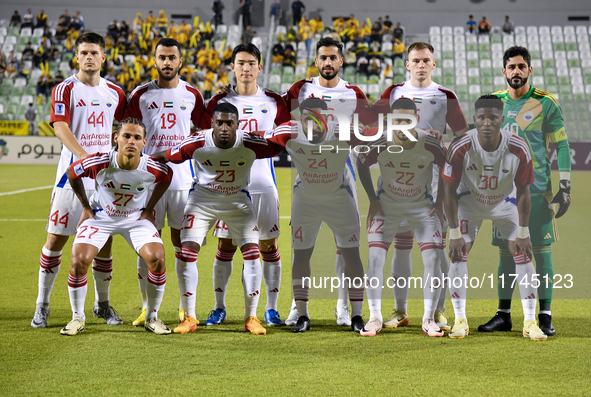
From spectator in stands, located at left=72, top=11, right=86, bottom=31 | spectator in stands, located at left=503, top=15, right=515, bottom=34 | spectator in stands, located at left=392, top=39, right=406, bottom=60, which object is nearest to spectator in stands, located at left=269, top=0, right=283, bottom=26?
spectator in stands, located at left=392, top=39, right=406, bottom=60

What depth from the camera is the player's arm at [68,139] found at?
14.7 ft

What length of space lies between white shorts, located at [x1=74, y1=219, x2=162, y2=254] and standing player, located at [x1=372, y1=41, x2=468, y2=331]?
1.88 m

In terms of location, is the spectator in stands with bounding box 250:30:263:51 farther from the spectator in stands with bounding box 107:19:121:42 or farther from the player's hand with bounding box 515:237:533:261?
the player's hand with bounding box 515:237:533:261

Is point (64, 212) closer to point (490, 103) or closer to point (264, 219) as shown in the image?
point (264, 219)

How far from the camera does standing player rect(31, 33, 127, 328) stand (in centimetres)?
460

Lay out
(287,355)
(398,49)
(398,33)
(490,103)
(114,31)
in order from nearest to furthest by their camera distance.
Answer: (287,355), (490,103), (398,49), (398,33), (114,31)

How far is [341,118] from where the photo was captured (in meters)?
4.56

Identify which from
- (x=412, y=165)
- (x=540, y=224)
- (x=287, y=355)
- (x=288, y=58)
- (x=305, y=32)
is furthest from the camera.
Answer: (x=305, y=32)

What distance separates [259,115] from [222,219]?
2.98ft

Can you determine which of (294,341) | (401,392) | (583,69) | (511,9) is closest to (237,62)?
(294,341)

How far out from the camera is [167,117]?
4.79 metres

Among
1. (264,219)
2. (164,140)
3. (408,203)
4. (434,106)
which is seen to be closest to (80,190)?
(164,140)

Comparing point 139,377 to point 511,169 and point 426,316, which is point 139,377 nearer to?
point 426,316

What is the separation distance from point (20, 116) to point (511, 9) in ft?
69.8
